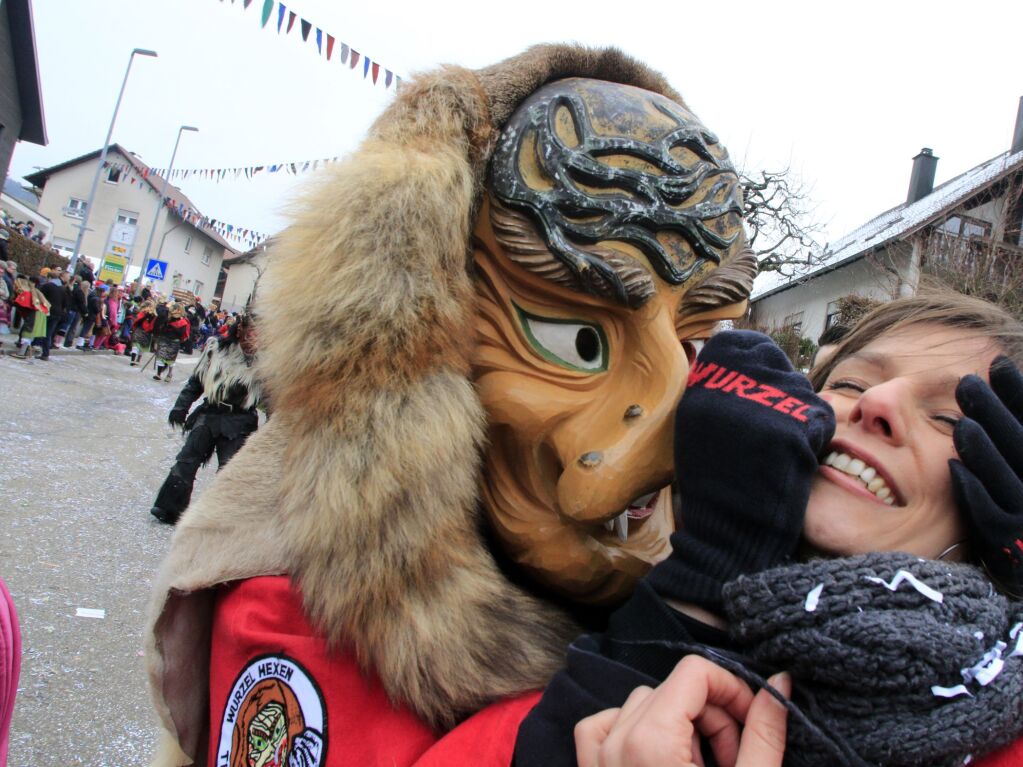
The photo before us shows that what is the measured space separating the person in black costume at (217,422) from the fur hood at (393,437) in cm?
397

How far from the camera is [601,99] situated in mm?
1400

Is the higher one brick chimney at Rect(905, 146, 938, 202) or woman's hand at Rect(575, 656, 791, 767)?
brick chimney at Rect(905, 146, 938, 202)

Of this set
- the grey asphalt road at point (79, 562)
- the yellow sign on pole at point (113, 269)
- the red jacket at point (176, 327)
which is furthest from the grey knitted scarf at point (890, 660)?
the yellow sign on pole at point (113, 269)

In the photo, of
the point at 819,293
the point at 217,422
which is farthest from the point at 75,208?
the point at 217,422

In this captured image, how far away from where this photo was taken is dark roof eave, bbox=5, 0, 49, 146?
1727 cm

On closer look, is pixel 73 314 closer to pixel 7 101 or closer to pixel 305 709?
pixel 7 101

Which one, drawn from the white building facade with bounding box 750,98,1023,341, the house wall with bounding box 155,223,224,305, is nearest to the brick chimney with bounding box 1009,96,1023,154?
the white building facade with bounding box 750,98,1023,341

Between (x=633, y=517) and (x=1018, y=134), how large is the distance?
18007 mm

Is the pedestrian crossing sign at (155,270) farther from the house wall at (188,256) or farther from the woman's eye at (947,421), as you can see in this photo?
the woman's eye at (947,421)

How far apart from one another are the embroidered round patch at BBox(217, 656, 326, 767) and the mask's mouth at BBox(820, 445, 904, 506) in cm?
88

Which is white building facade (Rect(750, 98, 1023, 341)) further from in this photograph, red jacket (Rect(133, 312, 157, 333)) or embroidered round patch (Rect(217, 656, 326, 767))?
red jacket (Rect(133, 312, 157, 333))

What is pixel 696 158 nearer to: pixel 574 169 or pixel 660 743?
pixel 574 169

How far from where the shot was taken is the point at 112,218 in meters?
30.6

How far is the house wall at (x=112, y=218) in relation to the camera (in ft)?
102
